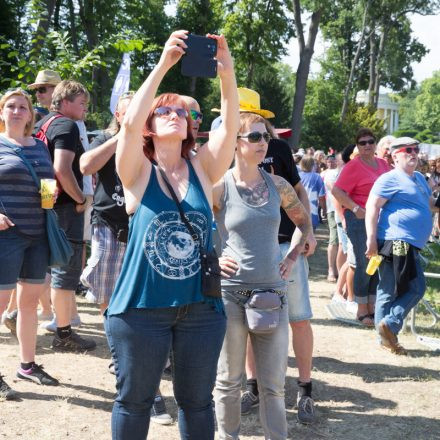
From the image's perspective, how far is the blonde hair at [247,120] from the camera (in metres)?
3.54

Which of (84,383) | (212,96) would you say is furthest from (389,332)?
(212,96)

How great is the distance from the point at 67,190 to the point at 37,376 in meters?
1.41

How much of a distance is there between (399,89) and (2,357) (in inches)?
1834

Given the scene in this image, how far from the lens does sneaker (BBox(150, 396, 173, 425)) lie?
4.09 meters

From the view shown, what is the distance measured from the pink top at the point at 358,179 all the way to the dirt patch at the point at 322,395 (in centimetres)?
148

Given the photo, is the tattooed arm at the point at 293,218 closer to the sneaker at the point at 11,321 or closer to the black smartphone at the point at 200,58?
the black smartphone at the point at 200,58

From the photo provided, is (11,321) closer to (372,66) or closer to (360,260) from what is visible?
(360,260)

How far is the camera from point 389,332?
5.81 meters

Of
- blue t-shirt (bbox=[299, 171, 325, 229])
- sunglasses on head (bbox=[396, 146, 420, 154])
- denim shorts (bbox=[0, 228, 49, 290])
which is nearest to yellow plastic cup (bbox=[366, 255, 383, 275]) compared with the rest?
sunglasses on head (bbox=[396, 146, 420, 154])

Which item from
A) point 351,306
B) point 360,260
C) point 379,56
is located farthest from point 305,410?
point 379,56

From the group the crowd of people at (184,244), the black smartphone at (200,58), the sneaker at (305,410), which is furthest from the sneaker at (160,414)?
the black smartphone at (200,58)

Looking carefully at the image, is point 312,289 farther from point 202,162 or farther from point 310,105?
point 310,105

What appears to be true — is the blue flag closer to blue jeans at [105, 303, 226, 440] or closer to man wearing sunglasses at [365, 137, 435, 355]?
man wearing sunglasses at [365, 137, 435, 355]

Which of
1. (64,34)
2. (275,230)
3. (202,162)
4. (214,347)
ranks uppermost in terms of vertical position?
(64,34)
